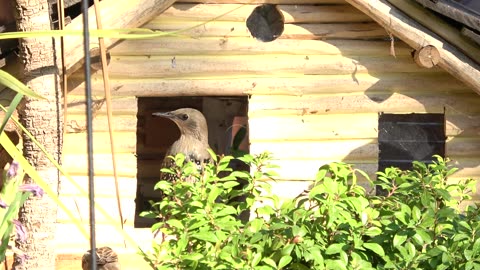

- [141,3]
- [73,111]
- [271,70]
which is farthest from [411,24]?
[73,111]

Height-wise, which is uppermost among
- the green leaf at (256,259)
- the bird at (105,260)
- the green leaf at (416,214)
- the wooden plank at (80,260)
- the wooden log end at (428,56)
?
the wooden log end at (428,56)

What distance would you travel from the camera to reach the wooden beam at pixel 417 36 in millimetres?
5590

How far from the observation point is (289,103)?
6016 millimetres

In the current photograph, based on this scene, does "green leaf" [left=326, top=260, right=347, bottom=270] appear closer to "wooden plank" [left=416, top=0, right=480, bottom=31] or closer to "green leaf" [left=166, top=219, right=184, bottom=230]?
"green leaf" [left=166, top=219, right=184, bottom=230]

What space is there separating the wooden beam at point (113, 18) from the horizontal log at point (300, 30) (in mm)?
352

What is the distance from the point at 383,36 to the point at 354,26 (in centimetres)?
19

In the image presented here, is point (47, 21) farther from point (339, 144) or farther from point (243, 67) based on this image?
point (339, 144)

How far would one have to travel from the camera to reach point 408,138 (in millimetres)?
6523

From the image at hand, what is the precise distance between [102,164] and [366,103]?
5.41 feet

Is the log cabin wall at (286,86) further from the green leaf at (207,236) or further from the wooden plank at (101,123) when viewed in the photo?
the green leaf at (207,236)

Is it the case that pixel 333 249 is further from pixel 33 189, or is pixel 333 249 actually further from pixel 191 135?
pixel 191 135

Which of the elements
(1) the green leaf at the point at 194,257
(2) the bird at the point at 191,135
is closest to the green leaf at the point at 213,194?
(1) the green leaf at the point at 194,257

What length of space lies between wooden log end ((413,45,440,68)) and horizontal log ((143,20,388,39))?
45 centimetres

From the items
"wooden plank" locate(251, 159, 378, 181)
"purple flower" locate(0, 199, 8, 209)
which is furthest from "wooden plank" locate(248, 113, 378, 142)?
"purple flower" locate(0, 199, 8, 209)
